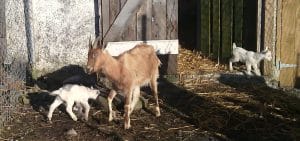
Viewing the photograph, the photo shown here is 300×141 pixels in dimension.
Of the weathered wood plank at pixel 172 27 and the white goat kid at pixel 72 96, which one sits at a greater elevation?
the weathered wood plank at pixel 172 27

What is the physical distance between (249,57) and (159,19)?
5.57ft

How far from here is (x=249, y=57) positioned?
10.0 metres

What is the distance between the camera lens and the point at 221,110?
862cm

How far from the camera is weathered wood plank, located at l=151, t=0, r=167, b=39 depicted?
1000 cm

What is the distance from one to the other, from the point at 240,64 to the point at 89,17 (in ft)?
9.97

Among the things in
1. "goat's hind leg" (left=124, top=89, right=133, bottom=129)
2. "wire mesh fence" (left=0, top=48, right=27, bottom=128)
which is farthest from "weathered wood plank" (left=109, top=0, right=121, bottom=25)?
"goat's hind leg" (left=124, top=89, right=133, bottom=129)

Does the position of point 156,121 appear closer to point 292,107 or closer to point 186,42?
point 292,107

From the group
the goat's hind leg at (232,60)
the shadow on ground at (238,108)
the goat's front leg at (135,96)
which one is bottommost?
the shadow on ground at (238,108)

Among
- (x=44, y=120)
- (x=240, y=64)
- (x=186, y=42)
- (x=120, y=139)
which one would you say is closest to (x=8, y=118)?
(x=44, y=120)

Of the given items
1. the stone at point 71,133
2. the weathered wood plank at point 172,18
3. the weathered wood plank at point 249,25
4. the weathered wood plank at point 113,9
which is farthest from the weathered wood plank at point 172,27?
the stone at point 71,133

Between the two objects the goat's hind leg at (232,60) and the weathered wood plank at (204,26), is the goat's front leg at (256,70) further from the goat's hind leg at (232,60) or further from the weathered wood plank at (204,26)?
the weathered wood plank at (204,26)

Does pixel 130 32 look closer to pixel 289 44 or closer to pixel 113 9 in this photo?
pixel 113 9

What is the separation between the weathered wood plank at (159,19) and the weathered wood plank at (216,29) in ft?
4.37

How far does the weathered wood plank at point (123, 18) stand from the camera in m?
9.88
